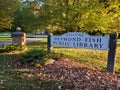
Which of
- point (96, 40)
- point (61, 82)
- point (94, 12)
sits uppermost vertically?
point (94, 12)

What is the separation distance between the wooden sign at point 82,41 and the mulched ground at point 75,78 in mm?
1183

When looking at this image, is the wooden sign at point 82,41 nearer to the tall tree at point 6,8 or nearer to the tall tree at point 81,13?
the tall tree at point 81,13

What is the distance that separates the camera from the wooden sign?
9.19m

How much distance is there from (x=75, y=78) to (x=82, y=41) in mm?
2813

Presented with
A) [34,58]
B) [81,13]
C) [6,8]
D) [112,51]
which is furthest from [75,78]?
[6,8]

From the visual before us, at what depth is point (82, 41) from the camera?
10.0 meters

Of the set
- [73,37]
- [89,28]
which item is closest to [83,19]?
[89,28]

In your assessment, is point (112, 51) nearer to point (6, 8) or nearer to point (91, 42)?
point (91, 42)

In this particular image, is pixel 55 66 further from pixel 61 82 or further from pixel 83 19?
pixel 83 19

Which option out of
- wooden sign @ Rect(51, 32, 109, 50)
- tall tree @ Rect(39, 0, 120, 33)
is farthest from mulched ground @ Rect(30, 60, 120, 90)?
tall tree @ Rect(39, 0, 120, 33)

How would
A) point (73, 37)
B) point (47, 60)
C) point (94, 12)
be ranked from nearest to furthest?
point (47, 60)
point (73, 37)
point (94, 12)

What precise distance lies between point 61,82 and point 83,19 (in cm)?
1174

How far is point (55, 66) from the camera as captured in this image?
353 inches

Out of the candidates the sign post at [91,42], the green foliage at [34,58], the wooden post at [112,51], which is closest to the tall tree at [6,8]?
the sign post at [91,42]
